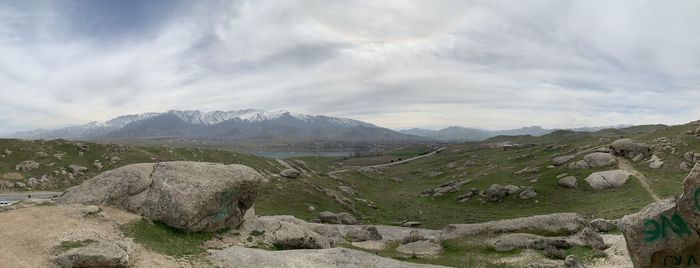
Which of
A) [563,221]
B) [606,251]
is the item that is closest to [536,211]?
[563,221]

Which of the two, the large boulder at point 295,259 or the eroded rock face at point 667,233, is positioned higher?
the eroded rock face at point 667,233

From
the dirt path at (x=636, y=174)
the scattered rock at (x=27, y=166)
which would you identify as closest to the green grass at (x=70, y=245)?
the scattered rock at (x=27, y=166)

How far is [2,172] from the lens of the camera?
3617 inches

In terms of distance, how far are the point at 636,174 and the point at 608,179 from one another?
219 inches

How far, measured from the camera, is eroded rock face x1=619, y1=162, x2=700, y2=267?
24.6m

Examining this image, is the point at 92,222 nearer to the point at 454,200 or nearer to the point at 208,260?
the point at 208,260

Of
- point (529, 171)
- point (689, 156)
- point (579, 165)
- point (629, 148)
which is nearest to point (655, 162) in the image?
point (689, 156)

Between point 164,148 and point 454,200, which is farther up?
point 164,148

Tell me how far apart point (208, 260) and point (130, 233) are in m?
7.53

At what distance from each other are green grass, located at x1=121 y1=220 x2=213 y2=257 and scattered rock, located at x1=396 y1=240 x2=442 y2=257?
27.0m

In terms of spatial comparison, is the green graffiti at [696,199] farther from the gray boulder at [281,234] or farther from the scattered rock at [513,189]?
the scattered rock at [513,189]

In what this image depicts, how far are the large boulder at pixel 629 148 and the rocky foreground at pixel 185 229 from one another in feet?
217

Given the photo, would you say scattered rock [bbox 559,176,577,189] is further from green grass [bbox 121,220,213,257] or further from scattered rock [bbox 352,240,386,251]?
green grass [bbox 121,220,213,257]

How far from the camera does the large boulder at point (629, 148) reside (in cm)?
10705
